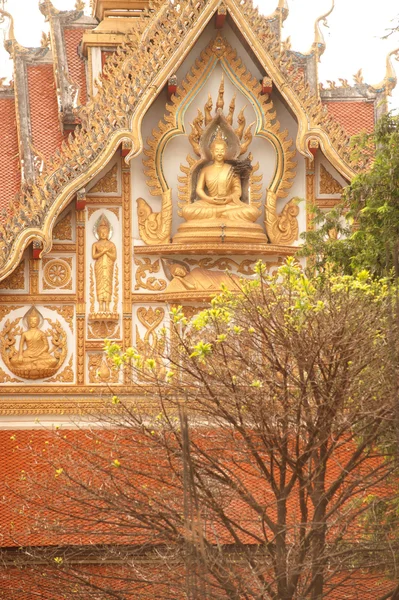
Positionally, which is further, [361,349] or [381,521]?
[381,521]

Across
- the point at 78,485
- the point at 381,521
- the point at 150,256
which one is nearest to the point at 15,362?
the point at 150,256

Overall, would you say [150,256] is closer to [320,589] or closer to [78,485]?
[78,485]

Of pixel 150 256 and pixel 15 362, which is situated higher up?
pixel 150 256

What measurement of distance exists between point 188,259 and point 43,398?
7.29 ft

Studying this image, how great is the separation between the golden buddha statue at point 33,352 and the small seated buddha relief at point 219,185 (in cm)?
182

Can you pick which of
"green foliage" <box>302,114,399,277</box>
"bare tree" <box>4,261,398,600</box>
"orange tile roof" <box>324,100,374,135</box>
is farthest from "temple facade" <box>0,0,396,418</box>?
"bare tree" <box>4,261,398,600</box>

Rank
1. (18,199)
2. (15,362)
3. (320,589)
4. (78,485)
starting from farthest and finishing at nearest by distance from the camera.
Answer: (18,199) < (15,362) < (78,485) < (320,589)

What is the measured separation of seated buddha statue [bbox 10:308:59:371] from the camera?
18.0 metres

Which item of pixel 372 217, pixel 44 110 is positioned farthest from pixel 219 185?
pixel 44 110

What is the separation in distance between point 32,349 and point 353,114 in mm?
6541

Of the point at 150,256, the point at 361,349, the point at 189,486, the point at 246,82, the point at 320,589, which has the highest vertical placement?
the point at 246,82

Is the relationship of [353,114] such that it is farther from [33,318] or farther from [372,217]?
[372,217]

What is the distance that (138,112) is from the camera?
18.2 meters

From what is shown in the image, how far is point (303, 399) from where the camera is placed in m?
13.4
